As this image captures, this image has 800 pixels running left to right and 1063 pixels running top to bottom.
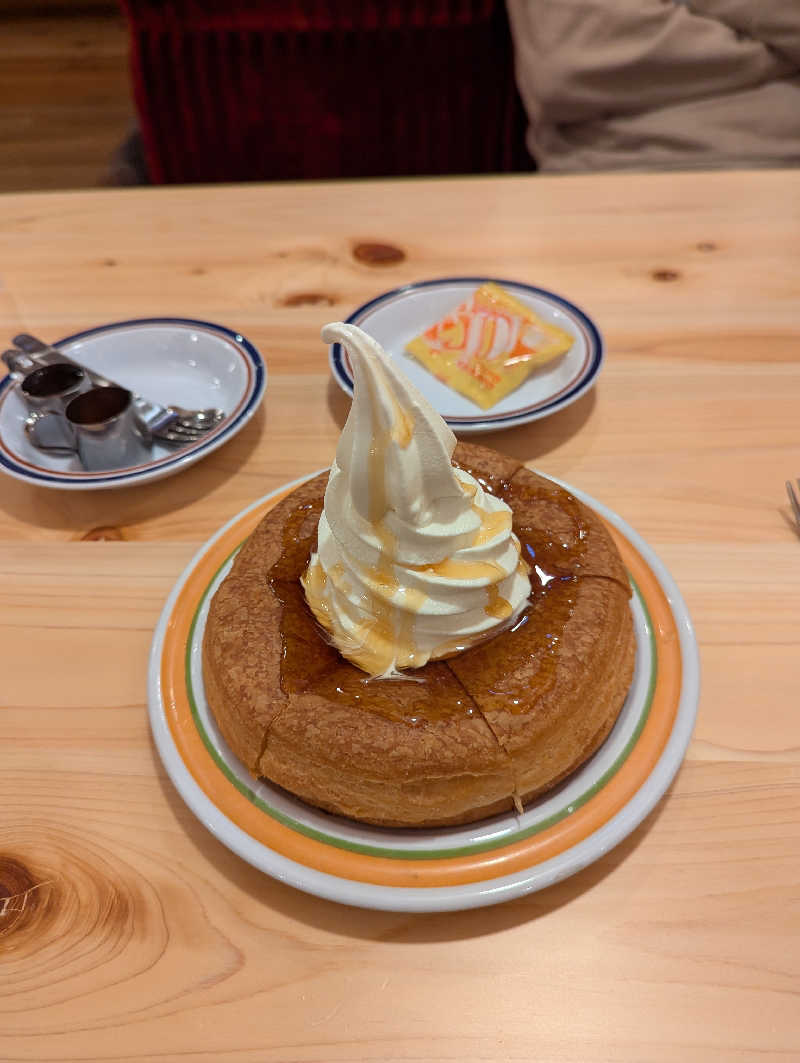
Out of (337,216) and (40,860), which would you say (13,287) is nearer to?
(337,216)

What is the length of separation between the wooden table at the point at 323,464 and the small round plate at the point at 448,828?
0.07 meters

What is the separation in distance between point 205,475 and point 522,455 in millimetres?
592

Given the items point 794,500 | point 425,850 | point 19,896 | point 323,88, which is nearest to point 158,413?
point 19,896

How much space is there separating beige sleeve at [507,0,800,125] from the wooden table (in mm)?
617

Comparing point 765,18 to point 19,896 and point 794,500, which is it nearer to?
point 794,500

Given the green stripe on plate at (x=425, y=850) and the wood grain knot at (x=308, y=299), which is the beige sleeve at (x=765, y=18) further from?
the green stripe on plate at (x=425, y=850)

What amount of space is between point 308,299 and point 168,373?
1.27 feet

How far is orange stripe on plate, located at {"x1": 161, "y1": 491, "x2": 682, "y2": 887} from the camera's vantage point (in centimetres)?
94

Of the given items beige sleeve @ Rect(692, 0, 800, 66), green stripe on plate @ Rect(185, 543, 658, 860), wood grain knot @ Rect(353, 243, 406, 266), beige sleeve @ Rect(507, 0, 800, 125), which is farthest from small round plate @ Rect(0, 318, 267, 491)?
beige sleeve @ Rect(692, 0, 800, 66)

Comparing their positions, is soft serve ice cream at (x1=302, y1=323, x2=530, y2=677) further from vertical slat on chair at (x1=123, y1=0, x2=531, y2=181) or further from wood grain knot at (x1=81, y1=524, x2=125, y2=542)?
vertical slat on chair at (x1=123, y1=0, x2=531, y2=181)

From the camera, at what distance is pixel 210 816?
0.99 m

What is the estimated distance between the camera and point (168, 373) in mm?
1757

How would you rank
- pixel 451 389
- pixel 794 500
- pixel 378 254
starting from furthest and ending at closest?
pixel 378 254, pixel 451 389, pixel 794 500

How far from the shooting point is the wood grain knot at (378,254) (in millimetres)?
2033
